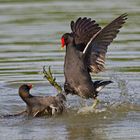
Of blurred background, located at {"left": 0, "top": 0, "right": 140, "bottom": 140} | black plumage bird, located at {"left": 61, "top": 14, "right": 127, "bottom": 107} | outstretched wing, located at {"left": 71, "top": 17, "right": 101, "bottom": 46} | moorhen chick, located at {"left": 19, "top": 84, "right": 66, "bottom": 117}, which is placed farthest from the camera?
outstretched wing, located at {"left": 71, "top": 17, "right": 101, "bottom": 46}

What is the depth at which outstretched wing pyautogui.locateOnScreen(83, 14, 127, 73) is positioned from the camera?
10.6m

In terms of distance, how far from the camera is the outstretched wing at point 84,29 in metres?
10.9

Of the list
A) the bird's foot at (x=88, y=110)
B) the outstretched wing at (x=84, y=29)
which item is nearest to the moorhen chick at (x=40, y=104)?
the bird's foot at (x=88, y=110)

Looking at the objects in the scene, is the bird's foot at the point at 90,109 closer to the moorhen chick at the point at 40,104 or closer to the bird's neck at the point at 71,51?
the moorhen chick at the point at 40,104

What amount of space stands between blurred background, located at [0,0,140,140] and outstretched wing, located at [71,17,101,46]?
38.2 inches

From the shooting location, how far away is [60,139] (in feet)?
29.7

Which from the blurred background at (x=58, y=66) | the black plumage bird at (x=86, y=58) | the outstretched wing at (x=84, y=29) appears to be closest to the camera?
the blurred background at (x=58, y=66)

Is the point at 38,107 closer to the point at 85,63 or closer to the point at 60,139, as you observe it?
the point at 85,63

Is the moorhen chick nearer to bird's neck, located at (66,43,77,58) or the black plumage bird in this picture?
the black plumage bird

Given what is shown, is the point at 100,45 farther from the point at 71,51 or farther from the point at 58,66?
the point at 58,66

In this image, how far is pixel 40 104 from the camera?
10.6 m

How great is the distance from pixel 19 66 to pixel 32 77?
725 millimetres

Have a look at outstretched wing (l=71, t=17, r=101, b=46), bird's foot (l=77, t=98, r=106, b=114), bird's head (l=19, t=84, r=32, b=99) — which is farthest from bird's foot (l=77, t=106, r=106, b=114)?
outstretched wing (l=71, t=17, r=101, b=46)

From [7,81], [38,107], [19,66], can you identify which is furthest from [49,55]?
[38,107]
